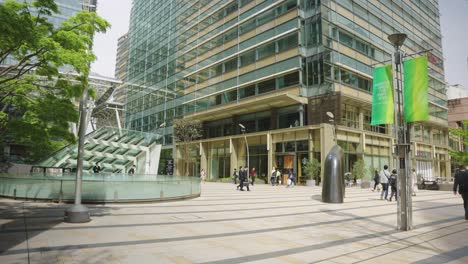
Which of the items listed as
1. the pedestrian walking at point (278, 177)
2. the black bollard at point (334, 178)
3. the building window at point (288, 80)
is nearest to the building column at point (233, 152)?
the pedestrian walking at point (278, 177)

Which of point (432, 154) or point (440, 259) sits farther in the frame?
point (432, 154)

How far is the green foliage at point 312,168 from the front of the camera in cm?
2913

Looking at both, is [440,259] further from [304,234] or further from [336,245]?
[304,234]

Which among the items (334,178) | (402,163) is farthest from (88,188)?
(402,163)

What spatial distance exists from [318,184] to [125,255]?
26.8m

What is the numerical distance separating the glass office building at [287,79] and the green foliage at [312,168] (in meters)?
0.70

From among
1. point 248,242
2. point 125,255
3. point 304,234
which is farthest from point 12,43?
point 304,234

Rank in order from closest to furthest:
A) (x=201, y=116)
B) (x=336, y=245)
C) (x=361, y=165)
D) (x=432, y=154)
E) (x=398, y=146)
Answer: (x=336, y=245)
(x=398, y=146)
(x=361, y=165)
(x=201, y=116)
(x=432, y=154)

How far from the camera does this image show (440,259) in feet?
19.0

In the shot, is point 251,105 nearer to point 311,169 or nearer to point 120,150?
point 311,169

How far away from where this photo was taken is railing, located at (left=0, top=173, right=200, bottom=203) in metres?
13.2

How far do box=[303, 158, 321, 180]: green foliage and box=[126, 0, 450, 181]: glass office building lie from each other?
27.4 inches

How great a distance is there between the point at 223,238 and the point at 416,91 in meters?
6.76

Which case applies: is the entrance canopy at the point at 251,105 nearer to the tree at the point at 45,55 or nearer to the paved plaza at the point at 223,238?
the paved plaza at the point at 223,238
